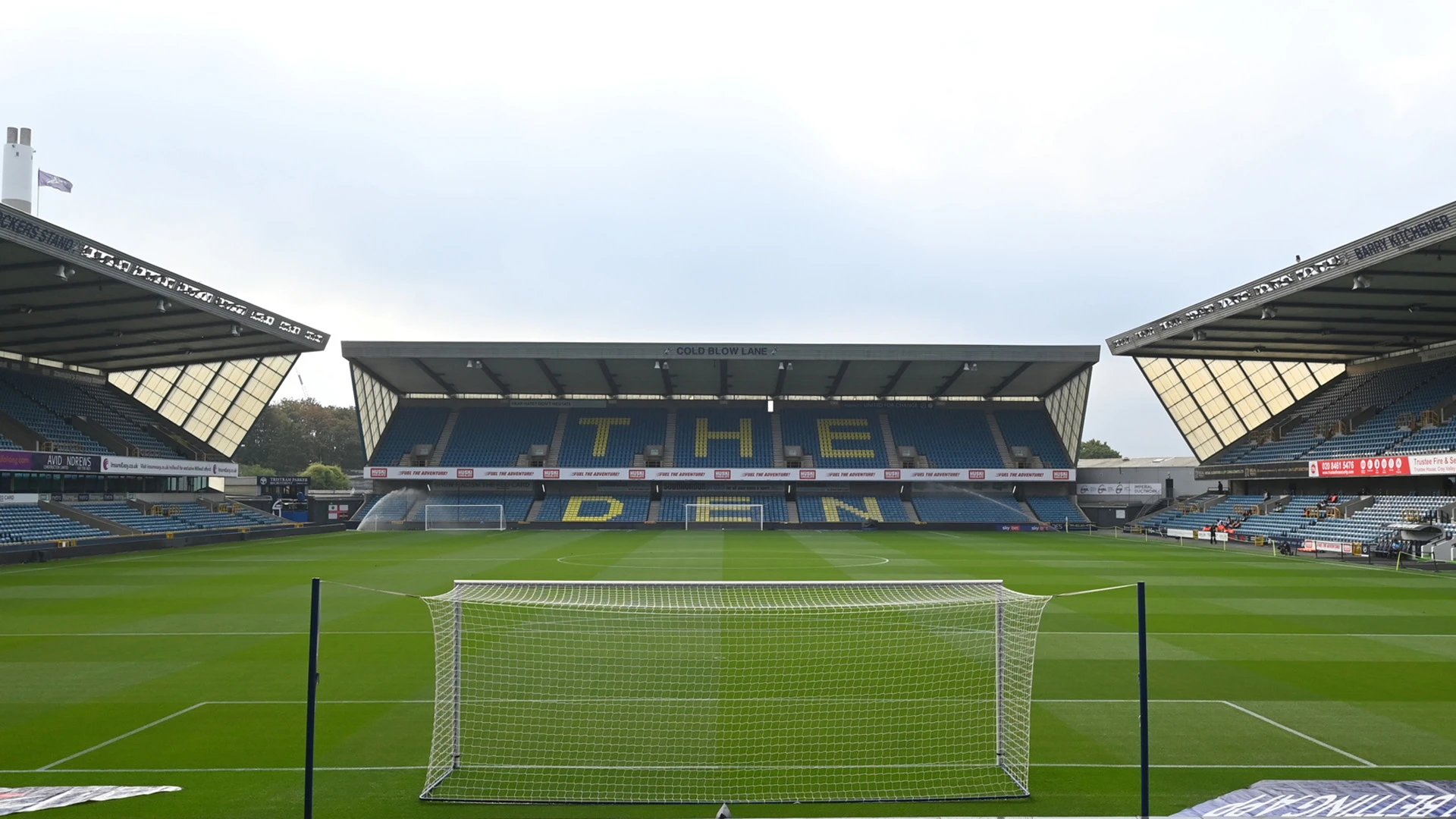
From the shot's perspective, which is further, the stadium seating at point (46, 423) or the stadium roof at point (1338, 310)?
the stadium seating at point (46, 423)

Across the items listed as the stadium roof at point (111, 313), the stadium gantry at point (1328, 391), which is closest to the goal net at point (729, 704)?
the stadium roof at point (111, 313)

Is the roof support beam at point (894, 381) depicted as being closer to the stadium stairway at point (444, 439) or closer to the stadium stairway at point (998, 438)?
the stadium stairway at point (998, 438)

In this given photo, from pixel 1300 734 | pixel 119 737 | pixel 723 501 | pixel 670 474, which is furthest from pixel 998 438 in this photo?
pixel 119 737

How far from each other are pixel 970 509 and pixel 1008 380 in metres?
9.66

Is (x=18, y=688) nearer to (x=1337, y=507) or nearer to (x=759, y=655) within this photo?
(x=759, y=655)

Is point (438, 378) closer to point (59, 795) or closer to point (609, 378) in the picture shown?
point (609, 378)

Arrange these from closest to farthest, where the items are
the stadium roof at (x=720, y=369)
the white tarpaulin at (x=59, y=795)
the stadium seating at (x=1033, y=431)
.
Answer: the white tarpaulin at (x=59, y=795) < the stadium roof at (x=720, y=369) < the stadium seating at (x=1033, y=431)

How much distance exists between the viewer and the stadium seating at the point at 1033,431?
55.8 metres

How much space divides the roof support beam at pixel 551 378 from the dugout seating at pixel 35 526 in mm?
23871

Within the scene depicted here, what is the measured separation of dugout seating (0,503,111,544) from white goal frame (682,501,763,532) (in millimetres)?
29634

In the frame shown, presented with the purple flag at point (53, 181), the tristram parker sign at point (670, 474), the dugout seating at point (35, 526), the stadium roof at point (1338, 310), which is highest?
the purple flag at point (53, 181)

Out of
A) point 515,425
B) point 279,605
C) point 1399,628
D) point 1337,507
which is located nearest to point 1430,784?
point 1399,628

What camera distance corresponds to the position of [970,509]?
5294 cm

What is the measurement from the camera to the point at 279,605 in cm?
1820
